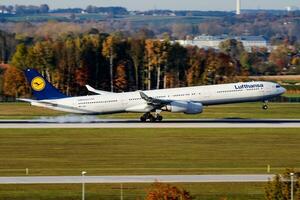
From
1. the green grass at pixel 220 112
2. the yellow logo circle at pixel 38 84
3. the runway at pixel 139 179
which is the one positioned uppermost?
the yellow logo circle at pixel 38 84

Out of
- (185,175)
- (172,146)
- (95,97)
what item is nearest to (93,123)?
(95,97)

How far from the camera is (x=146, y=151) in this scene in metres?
79.6

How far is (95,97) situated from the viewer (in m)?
102

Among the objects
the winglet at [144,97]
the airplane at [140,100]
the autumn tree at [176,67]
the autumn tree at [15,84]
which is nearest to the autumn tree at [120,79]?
the autumn tree at [176,67]

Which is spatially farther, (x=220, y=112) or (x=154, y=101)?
(x=220, y=112)

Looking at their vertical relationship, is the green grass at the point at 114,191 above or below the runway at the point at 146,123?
below

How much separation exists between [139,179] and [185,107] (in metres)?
37.6

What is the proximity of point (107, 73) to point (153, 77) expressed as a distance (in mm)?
7518

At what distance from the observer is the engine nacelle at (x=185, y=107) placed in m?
100

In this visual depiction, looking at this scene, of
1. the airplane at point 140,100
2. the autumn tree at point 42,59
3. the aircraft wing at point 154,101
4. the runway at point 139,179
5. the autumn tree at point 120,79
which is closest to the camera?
the runway at point 139,179

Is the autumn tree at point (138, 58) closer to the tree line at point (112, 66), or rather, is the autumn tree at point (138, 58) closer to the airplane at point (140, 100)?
the tree line at point (112, 66)

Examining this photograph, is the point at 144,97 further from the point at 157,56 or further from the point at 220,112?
the point at 157,56

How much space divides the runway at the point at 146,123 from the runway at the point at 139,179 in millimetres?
32324

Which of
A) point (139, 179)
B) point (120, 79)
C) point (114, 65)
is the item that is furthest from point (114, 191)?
point (114, 65)
